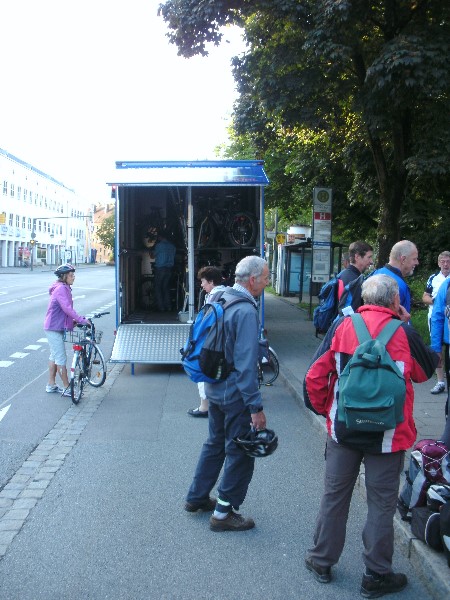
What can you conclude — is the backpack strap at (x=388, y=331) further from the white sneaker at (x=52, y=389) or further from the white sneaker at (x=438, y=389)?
the white sneaker at (x=52, y=389)

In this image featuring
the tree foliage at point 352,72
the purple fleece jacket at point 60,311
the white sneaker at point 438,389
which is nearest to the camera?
the purple fleece jacket at point 60,311

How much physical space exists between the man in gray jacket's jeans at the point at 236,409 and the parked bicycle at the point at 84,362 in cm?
424

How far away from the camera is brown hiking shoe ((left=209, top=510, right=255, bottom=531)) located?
435 cm

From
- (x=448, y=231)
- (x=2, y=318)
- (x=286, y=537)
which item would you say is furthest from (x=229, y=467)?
(x=448, y=231)

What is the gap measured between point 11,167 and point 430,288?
69520mm

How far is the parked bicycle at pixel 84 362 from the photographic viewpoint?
8453 millimetres

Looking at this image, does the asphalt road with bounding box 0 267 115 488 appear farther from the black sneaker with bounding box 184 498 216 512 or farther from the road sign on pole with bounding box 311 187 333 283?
the road sign on pole with bounding box 311 187 333 283

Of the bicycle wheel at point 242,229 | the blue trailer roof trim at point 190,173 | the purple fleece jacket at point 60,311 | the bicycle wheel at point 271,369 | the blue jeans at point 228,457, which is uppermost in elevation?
the blue trailer roof trim at point 190,173

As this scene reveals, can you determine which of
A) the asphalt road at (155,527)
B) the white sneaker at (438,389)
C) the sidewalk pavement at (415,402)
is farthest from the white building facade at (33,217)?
the asphalt road at (155,527)

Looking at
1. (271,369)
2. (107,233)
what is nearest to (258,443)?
(271,369)

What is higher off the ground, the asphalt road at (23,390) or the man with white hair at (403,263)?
the man with white hair at (403,263)

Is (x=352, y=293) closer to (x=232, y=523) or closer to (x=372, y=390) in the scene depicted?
(x=232, y=523)

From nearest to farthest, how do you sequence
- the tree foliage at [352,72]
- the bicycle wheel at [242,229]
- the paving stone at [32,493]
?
the paving stone at [32,493], the tree foliage at [352,72], the bicycle wheel at [242,229]

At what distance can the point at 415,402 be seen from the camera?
819cm
